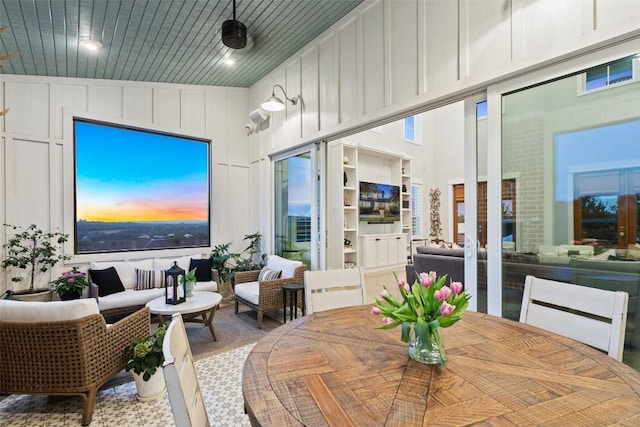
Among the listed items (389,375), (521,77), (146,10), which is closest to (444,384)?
(389,375)

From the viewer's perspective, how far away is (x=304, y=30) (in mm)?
3988

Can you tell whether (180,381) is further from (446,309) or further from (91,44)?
(91,44)

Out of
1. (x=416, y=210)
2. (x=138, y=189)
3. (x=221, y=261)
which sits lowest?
(x=221, y=261)

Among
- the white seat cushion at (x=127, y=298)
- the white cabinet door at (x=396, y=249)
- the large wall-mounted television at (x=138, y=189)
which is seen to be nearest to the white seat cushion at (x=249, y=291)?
the white seat cushion at (x=127, y=298)

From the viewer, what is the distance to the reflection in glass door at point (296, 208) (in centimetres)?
462

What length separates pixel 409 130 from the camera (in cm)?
845

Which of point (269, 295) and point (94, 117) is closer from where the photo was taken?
point (269, 295)

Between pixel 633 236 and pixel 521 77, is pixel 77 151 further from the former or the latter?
pixel 633 236

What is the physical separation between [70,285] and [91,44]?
2.73 meters

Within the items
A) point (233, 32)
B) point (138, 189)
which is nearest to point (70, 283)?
point (138, 189)

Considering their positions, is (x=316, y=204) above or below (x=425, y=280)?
above

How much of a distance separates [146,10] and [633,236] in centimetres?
435

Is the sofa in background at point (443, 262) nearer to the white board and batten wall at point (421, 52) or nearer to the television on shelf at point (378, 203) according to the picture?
the white board and batten wall at point (421, 52)

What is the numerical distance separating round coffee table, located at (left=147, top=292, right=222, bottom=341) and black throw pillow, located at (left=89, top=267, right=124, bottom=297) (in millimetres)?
936
